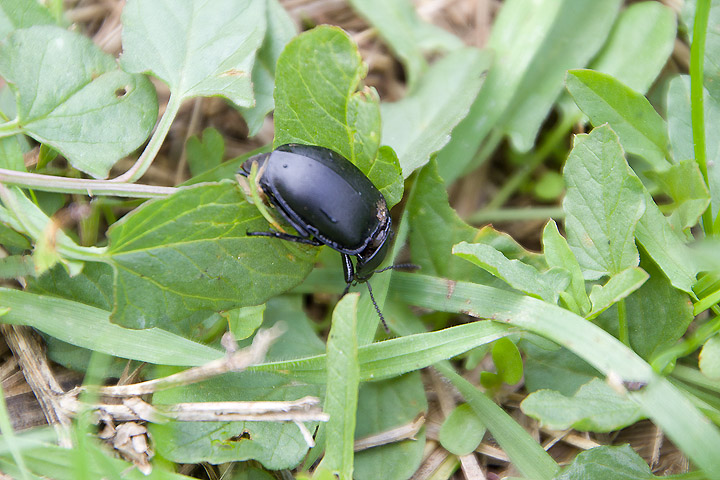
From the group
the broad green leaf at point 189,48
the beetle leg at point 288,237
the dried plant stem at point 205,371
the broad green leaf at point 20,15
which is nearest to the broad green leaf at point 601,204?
the beetle leg at point 288,237

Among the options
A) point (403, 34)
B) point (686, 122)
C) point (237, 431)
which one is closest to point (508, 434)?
point (237, 431)

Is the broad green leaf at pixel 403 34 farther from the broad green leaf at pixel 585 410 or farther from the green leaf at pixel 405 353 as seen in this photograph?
the broad green leaf at pixel 585 410

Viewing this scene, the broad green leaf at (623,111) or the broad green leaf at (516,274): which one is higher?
the broad green leaf at (623,111)

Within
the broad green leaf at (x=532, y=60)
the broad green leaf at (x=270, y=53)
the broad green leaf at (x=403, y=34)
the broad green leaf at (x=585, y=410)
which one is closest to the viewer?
the broad green leaf at (x=585, y=410)

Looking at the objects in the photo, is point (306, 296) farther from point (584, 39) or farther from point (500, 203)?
point (584, 39)

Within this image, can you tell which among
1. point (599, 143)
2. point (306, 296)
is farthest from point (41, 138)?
point (599, 143)

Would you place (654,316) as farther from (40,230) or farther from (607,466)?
(40,230)
